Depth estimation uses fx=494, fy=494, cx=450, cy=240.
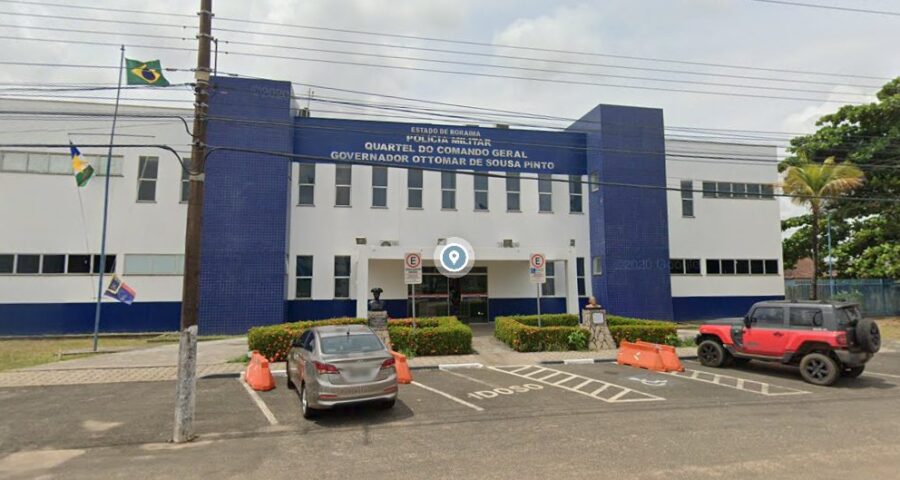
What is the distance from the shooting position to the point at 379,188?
2252cm

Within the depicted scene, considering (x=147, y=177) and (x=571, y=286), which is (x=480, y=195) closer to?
(x=571, y=286)

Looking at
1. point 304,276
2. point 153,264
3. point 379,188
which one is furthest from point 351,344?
point 153,264

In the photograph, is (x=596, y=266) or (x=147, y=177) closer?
(x=147, y=177)

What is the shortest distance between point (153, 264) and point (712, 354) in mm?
20967

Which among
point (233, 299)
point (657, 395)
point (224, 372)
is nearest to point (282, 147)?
point (233, 299)

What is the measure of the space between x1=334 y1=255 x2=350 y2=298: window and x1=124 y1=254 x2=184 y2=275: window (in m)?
6.46

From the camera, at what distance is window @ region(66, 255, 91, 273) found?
2028 centimetres

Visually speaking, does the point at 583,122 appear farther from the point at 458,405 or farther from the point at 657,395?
the point at 458,405

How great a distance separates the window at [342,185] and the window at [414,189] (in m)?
2.62

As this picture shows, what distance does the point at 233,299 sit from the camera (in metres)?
19.9

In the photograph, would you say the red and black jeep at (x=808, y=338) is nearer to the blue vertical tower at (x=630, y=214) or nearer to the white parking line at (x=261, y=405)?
the blue vertical tower at (x=630, y=214)

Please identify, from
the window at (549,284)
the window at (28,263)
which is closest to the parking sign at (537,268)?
the window at (549,284)

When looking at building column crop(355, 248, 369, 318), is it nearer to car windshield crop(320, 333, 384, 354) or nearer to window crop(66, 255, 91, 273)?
car windshield crop(320, 333, 384, 354)

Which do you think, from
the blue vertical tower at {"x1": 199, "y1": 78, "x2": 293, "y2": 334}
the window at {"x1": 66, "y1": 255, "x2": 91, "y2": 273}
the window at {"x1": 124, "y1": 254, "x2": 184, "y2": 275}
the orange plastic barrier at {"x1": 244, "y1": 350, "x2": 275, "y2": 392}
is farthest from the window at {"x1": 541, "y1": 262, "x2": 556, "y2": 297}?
the window at {"x1": 66, "y1": 255, "x2": 91, "y2": 273}
